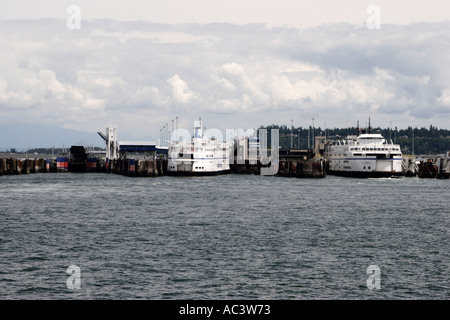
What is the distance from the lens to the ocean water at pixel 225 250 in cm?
3266

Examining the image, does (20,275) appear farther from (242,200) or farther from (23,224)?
(242,200)

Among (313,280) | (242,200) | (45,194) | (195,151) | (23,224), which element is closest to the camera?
(313,280)

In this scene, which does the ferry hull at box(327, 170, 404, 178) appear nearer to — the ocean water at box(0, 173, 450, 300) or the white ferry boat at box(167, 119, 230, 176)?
the white ferry boat at box(167, 119, 230, 176)

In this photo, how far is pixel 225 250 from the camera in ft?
145

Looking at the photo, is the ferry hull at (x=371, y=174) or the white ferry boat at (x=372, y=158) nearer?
the white ferry boat at (x=372, y=158)

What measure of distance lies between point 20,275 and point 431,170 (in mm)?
151802

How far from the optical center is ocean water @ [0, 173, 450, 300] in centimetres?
3266

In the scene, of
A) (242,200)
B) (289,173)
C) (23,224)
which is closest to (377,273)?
(23,224)
